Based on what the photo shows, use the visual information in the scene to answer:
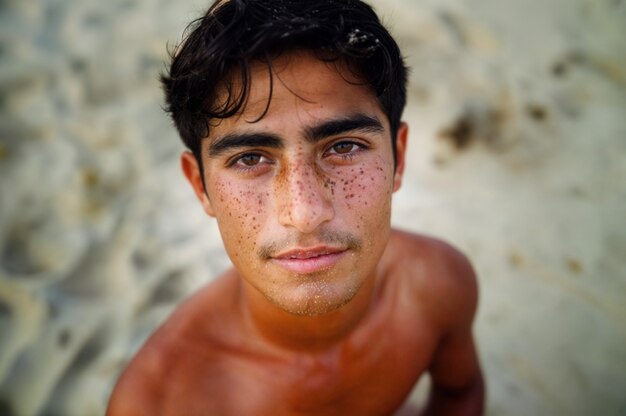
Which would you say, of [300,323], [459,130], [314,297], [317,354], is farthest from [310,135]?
[459,130]

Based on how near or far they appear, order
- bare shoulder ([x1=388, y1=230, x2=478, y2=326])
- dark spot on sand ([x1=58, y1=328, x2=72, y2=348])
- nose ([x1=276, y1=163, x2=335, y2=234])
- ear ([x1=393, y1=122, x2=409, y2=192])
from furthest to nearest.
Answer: dark spot on sand ([x1=58, y1=328, x2=72, y2=348]) → bare shoulder ([x1=388, y1=230, x2=478, y2=326]) → ear ([x1=393, y1=122, x2=409, y2=192]) → nose ([x1=276, y1=163, x2=335, y2=234])

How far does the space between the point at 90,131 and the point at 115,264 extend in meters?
1.08

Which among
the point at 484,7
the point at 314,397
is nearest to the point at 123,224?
the point at 314,397

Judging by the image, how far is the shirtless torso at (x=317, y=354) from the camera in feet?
5.55

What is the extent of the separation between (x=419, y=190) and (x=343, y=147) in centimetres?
219

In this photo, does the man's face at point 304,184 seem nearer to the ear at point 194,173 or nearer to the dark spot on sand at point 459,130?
the ear at point 194,173

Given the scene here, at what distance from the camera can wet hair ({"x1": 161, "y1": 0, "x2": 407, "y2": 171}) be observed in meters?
1.39

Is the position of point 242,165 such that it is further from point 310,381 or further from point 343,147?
point 310,381

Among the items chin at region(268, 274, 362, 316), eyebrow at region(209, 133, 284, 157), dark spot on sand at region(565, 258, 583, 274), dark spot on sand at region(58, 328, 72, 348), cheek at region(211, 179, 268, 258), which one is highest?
eyebrow at region(209, 133, 284, 157)

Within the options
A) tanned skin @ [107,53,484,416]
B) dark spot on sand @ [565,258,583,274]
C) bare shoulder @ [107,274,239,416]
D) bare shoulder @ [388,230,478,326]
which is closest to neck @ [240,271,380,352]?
tanned skin @ [107,53,484,416]

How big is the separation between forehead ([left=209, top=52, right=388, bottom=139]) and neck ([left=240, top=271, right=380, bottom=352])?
62 centimetres

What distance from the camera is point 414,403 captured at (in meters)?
2.71

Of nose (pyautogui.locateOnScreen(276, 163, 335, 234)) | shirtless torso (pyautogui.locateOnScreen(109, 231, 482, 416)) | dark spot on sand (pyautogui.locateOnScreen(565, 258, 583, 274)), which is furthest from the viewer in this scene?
dark spot on sand (pyautogui.locateOnScreen(565, 258, 583, 274))

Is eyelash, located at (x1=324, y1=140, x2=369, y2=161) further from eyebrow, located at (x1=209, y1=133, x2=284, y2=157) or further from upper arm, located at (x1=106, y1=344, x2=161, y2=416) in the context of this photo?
upper arm, located at (x1=106, y1=344, x2=161, y2=416)
